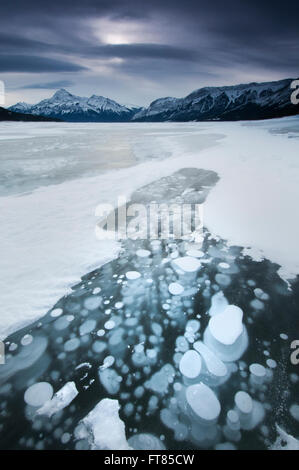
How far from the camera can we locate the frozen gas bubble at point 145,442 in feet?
4.84

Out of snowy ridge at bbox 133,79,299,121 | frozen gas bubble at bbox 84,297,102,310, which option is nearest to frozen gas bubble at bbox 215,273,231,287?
frozen gas bubble at bbox 84,297,102,310

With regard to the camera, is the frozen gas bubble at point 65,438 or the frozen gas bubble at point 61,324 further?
the frozen gas bubble at point 61,324

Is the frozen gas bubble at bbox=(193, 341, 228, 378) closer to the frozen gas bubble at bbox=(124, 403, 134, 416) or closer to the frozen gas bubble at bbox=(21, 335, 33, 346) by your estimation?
the frozen gas bubble at bbox=(124, 403, 134, 416)

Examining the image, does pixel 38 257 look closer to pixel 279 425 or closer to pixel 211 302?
pixel 211 302

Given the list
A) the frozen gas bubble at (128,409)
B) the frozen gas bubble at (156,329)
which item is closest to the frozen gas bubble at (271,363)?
the frozen gas bubble at (156,329)

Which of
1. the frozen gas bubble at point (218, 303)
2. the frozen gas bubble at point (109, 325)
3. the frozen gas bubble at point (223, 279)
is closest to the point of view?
the frozen gas bubble at point (109, 325)

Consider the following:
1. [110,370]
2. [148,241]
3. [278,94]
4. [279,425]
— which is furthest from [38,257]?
[278,94]

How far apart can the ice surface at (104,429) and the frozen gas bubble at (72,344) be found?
54cm

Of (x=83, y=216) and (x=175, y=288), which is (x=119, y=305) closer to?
(x=175, y=288)

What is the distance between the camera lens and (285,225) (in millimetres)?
3895

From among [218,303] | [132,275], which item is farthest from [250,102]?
[218,303]

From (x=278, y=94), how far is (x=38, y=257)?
629 ft

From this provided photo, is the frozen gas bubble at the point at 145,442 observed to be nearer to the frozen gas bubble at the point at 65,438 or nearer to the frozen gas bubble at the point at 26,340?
the frozen gas bubble at the point at 65,438

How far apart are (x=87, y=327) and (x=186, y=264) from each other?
1.45 m
